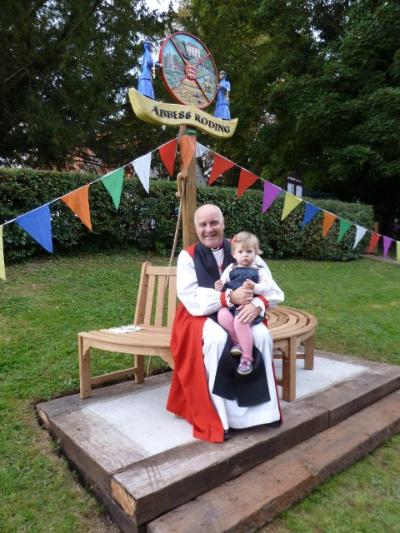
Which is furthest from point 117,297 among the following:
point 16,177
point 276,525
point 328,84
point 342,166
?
point 328,84

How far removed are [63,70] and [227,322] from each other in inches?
349

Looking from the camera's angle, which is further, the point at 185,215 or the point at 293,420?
the point at 185,215

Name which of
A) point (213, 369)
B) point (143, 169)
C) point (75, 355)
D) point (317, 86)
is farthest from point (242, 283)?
point (317, 86)

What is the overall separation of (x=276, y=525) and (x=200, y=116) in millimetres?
2759

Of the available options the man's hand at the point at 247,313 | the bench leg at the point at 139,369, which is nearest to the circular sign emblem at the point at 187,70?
the man's hand at the point at 247,313

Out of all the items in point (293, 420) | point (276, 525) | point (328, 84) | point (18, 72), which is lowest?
point (276, 525)

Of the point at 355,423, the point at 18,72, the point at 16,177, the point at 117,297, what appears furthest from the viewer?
the point at 18,72

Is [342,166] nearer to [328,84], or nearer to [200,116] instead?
[328,84]

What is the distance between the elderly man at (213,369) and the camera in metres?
2.46

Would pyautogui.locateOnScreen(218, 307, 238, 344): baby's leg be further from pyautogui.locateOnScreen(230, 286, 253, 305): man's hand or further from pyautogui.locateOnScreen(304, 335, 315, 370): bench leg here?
pyautogui.locateOnScreen(304, 335, 315, 370): bench leg

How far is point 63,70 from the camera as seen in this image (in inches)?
368

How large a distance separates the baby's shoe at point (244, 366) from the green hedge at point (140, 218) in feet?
18.9

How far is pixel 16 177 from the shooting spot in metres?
7.02

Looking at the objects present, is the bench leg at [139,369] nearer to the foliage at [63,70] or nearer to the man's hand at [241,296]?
the man's hand at [241,296]
